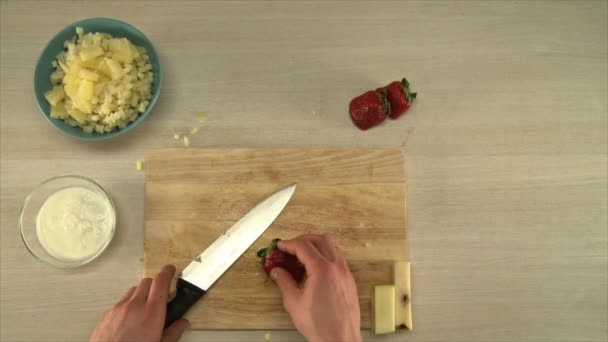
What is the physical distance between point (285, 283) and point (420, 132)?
21.8 inches

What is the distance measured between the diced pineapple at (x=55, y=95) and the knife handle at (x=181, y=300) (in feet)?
1.77

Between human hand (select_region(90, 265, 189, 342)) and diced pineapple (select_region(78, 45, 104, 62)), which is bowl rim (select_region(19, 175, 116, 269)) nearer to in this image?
human hand (select_region(90, 265, 189, 342))

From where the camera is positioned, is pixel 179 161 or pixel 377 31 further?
pixel 377 31

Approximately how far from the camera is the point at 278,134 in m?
1.31

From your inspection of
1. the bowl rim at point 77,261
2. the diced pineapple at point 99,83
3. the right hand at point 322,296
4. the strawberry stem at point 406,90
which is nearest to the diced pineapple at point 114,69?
the diced pineapple at point 99,83

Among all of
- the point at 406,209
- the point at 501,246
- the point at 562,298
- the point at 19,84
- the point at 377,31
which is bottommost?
the point at 562,298

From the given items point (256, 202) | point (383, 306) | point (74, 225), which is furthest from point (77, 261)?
point (383, 306)

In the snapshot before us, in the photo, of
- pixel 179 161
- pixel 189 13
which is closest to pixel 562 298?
pixel 179 161

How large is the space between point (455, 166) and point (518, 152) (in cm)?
18

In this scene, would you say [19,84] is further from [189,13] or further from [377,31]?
[377,31]

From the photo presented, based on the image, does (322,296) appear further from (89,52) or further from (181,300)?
(89,52)

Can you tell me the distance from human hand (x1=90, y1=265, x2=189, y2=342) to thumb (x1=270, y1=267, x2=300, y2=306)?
256 mm

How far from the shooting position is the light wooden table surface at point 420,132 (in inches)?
49.8

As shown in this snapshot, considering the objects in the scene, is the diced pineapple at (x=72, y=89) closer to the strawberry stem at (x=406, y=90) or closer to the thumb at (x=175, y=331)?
the thumb at (x=175, y=331)
